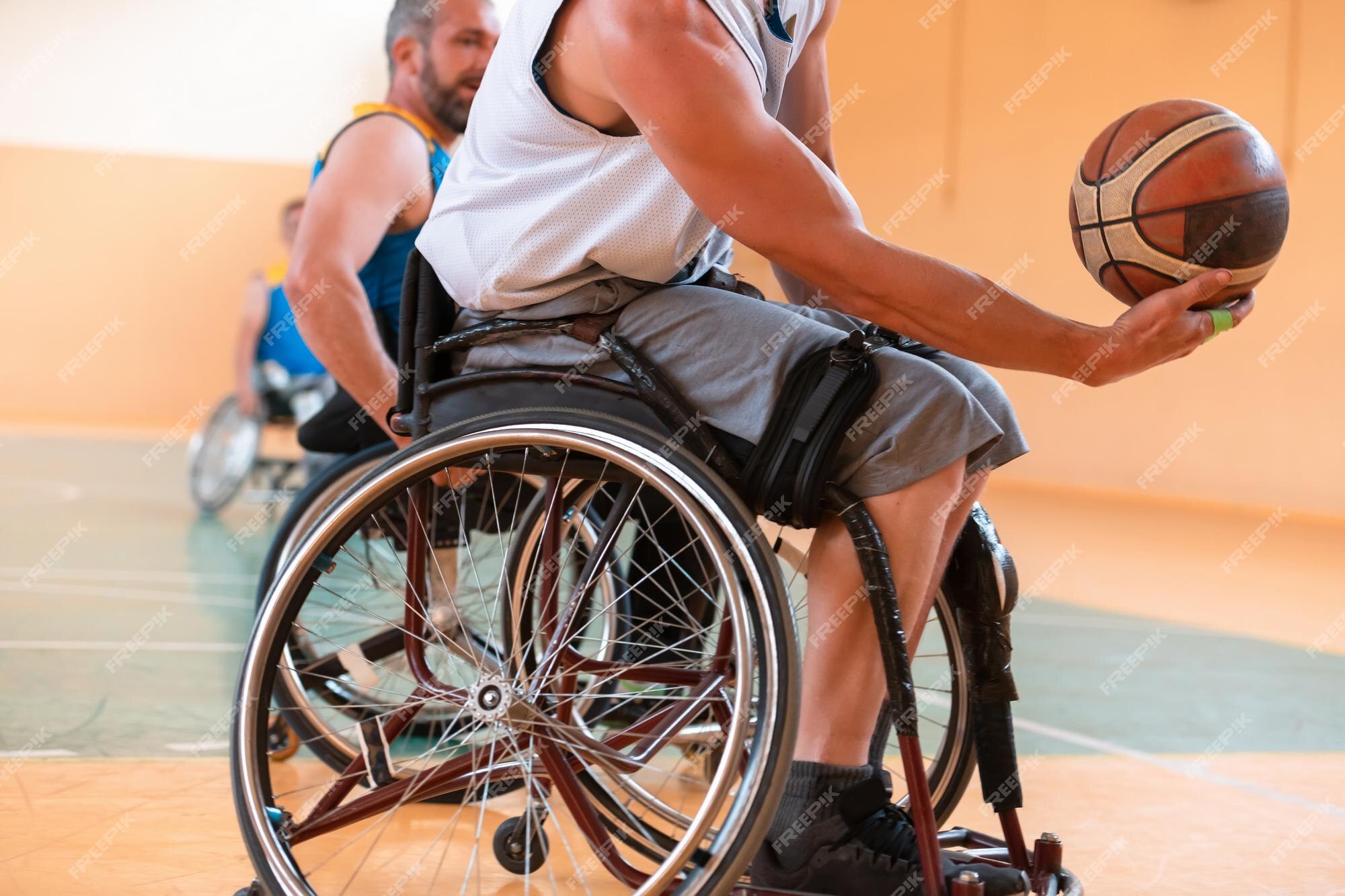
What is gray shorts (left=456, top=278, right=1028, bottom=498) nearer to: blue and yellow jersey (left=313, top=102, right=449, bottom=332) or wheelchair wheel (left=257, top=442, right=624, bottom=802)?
wheelchair wheel (left=257, top=442, right=624, bottom=802)

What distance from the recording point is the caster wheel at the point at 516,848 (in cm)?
168

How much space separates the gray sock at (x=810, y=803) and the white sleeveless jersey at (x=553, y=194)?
549 millimetres

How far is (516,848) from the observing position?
168 centimetres

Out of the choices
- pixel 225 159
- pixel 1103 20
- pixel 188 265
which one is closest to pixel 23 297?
pixel 188 265

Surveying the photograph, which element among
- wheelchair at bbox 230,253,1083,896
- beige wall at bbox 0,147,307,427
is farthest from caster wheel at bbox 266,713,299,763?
beige wall at bbox 0,147,307,427

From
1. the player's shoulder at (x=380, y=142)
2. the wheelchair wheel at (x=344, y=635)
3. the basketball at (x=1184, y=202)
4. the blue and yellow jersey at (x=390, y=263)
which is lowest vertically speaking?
the wheelchair wheel at (x=344, y=635)

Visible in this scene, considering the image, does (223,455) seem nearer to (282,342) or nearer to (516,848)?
(282,342)

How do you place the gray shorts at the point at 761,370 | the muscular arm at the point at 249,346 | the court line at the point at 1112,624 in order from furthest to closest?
the muscular arm at the point at 249,346 < the court line at the point at 1112,624 < the gray shorts at the point at 761,370

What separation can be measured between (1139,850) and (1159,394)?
7.00 m

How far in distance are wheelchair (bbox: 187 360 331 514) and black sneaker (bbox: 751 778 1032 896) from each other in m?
5.23

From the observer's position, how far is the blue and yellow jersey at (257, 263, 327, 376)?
6227 millimetres

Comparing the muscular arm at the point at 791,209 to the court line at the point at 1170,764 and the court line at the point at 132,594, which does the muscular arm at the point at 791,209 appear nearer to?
the court line at the point at 1170,764

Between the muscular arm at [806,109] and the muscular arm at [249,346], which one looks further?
the muscular arm at [249,346]

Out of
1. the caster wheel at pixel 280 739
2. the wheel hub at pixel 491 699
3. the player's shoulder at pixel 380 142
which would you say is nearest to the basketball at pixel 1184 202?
the wheel hub at pixel 491 699
